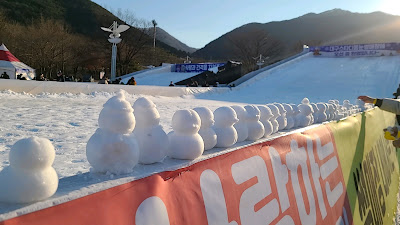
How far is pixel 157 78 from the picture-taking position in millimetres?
34469

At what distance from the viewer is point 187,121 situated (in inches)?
64.5

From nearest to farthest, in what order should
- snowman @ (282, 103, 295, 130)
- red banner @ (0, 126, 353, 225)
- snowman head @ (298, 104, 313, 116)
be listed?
red banner @ (0, 126, 353, 225) < snowman @ (282, 103, 295, 130) < snowman head @ (298, 104, 313, 116)

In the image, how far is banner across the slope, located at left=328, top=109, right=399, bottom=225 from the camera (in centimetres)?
332

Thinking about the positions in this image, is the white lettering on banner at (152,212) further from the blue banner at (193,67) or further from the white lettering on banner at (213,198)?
the blue banner at (193,67)

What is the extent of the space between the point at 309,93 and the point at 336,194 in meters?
18.2

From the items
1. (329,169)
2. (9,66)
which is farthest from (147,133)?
(9,66)

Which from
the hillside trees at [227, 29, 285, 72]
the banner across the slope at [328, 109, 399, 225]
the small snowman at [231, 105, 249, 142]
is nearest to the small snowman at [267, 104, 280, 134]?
the small snowman at [231, 105, 249, 142]

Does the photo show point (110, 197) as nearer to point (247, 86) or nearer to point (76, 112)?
point (76, 112)

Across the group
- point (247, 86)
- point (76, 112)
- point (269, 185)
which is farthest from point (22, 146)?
point (247, 86)

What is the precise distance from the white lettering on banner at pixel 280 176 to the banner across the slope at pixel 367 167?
1.26m

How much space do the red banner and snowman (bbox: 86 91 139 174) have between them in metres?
0.15

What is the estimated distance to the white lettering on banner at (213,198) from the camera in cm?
149

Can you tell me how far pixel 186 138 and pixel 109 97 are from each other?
952 cm

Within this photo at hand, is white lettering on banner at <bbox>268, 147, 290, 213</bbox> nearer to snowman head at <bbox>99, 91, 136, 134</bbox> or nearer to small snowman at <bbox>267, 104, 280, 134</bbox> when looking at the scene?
small snowman at <bbox>267, 104, 280, 134</bbox>
